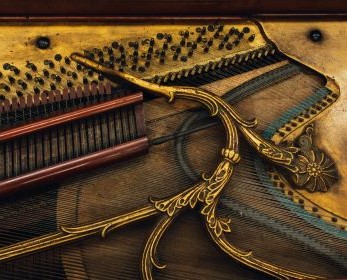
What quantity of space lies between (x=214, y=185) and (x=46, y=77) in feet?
4.20

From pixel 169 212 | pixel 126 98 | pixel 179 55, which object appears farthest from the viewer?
pixel 179 55

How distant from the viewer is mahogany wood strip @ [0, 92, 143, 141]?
2.89m

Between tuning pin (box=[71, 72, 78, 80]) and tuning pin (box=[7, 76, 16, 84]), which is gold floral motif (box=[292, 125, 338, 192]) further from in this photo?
tuning pin (box=[7, 76, 16, 84])

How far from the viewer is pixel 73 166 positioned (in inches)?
113

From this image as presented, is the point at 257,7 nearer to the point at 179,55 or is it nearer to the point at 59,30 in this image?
the point at 179,55

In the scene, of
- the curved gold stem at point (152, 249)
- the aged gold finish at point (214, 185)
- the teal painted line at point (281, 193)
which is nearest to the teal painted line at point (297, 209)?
the teal painted line at point (281, 193)

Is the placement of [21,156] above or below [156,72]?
below

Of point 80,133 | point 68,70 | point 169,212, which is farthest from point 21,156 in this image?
point 169,212

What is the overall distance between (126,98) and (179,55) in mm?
524

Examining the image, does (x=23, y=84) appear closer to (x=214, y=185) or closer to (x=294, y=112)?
(x=214, y=185)

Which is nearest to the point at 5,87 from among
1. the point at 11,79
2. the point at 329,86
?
the point at 11,79

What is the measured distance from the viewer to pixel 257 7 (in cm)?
353

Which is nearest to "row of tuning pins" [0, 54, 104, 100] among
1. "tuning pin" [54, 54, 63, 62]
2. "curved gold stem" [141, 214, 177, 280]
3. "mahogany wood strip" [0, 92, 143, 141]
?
"tuning pin" [54, 54, 63, 62]

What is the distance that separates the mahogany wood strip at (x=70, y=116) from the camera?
2889 mm
